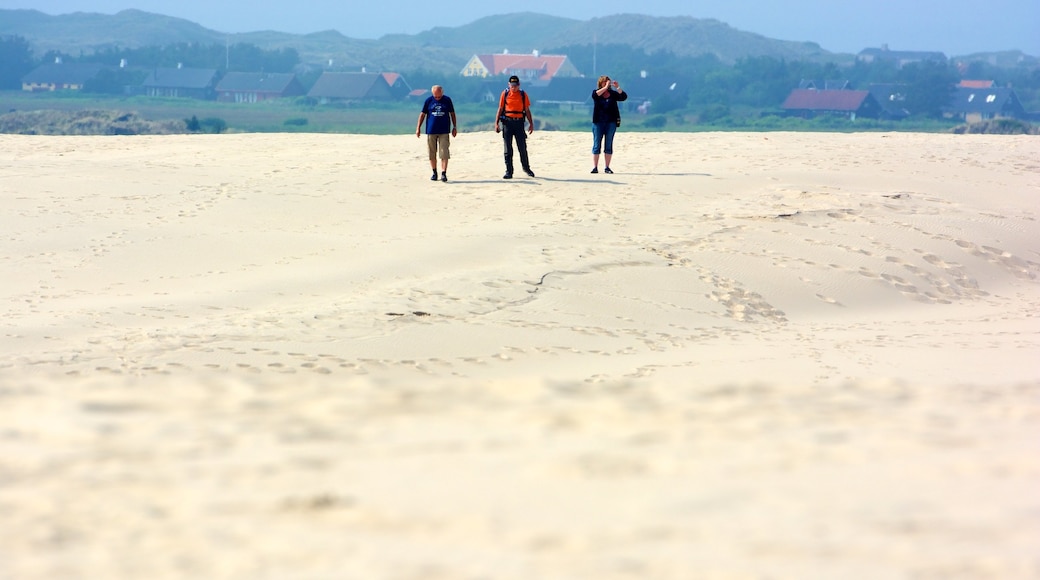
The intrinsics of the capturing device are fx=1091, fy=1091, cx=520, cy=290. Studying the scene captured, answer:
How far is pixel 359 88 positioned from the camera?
9106cm

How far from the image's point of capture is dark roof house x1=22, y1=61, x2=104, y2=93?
93688 mm

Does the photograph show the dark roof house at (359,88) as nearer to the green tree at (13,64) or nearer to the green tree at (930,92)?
the green tree at (13,64)

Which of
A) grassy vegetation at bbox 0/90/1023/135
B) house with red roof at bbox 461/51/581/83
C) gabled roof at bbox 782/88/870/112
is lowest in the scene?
grassy vegetation at bbox 0/90/1023/135

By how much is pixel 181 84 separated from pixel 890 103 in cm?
6193

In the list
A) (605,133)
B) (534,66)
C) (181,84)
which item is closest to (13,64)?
(181,84)

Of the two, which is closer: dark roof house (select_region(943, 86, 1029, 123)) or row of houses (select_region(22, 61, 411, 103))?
dark roof house (select_region(943, 86, 1029, 123))

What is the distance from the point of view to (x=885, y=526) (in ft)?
11.4

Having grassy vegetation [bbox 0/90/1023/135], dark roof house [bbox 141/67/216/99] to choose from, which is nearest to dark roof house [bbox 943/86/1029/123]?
grassy vegetation [bbox 0/90/1023/135]

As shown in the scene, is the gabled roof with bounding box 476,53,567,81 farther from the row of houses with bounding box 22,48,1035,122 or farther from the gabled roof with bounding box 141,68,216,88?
the gabled roof with bounding box 141,68,216,88

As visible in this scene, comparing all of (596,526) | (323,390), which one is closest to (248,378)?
(323,390)

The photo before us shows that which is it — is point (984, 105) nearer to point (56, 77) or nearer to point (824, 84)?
point (824, 84)

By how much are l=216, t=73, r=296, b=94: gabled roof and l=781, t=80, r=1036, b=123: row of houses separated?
145ft

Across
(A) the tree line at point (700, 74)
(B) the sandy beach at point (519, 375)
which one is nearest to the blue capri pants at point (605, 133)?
(B) the sandy beach at point (519, 375)

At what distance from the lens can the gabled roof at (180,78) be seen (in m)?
99.4
